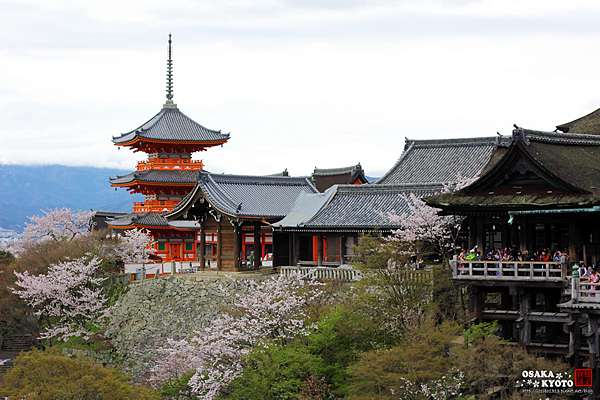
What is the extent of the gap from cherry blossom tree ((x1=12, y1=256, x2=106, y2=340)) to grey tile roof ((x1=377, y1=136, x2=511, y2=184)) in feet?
56.7

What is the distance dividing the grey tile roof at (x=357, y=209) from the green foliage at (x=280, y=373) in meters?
12.4

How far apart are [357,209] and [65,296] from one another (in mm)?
17079

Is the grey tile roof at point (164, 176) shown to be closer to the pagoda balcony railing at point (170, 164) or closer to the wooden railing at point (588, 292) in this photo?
the pagoda balcony railing at point (170, 164)

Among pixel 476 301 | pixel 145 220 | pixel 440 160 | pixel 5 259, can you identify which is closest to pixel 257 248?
pixel 440 160

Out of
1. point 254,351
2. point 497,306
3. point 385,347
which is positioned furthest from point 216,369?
point 497,306

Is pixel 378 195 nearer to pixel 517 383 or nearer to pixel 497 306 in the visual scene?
pixel 497 306

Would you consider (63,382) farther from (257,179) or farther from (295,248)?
(257,179)

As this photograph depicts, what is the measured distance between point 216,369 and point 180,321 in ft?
38.1

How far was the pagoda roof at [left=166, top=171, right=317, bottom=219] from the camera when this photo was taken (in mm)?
50375

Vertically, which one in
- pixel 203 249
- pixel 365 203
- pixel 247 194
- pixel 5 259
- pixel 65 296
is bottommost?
pixel 65 296

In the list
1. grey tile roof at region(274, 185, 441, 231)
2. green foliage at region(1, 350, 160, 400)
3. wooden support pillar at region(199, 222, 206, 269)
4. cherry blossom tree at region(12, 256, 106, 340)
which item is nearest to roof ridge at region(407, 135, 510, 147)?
grey tile roof at region(274, 185, 441, 231)

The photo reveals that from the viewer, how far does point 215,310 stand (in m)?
45.6

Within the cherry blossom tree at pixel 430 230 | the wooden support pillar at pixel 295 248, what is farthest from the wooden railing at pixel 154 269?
the cherry blossom tree at pixel 430 230

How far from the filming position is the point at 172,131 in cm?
6894
